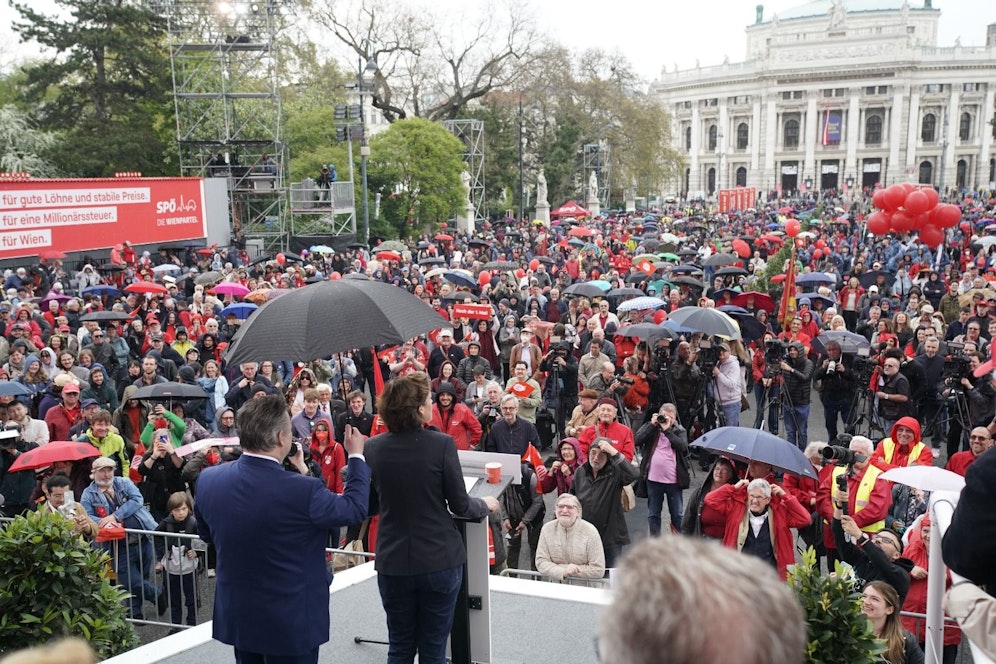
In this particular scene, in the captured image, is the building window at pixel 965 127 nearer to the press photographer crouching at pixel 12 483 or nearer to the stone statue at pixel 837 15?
the stone statue at pixel 837 15

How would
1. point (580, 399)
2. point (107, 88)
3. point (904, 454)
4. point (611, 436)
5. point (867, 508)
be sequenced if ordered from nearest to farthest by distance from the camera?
point (867, 508)
point (904, 454)
point (611, 436)
point (580, 399)
point (107, 88)

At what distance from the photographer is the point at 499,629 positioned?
453 centimetres

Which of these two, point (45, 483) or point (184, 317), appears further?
point (184, 317)

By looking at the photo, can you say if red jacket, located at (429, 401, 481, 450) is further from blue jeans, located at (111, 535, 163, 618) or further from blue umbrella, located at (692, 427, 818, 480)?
blue jeans, located at (111, 535, 163, 618)

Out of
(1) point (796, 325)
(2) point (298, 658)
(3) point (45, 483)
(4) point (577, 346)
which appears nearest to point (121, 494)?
(3) point (45, 483)

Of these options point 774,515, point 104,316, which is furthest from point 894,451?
point 104,316

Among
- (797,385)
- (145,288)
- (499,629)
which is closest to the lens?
(499,629)

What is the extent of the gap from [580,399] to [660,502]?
1.33 m

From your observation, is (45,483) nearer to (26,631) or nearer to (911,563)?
(26,631)

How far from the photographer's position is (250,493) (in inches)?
119

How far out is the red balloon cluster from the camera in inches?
768

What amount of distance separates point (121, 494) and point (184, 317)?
7392 millimetres

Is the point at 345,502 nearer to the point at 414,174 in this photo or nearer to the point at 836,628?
the point at 836,628

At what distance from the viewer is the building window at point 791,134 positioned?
103438 mm
